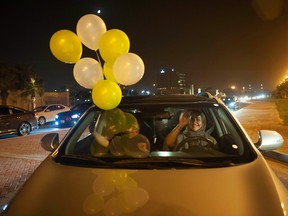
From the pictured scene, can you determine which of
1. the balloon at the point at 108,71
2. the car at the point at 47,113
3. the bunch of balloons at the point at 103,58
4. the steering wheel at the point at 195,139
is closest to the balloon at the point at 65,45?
the bunch of balloons at the point at 103,58

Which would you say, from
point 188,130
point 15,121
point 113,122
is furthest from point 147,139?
point 15,121

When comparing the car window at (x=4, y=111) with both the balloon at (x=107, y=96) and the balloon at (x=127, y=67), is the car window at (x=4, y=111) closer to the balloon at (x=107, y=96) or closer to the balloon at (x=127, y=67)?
the balloon at (x=127, y=67)

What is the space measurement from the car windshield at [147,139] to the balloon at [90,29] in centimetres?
99

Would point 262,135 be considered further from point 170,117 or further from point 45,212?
point 45,212

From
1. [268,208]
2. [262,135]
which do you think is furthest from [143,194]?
[262,135]

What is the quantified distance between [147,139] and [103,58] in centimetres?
117

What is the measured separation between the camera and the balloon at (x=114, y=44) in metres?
4.01

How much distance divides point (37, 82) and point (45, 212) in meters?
42.9

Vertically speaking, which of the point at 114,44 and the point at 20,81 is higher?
the point at 20,81

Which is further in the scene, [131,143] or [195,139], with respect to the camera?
[195,139]

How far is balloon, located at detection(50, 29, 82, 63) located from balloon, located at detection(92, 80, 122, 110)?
33.3 inches

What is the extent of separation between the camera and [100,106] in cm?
369

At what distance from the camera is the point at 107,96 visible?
3.59 meters

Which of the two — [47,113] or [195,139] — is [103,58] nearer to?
[195,139]
